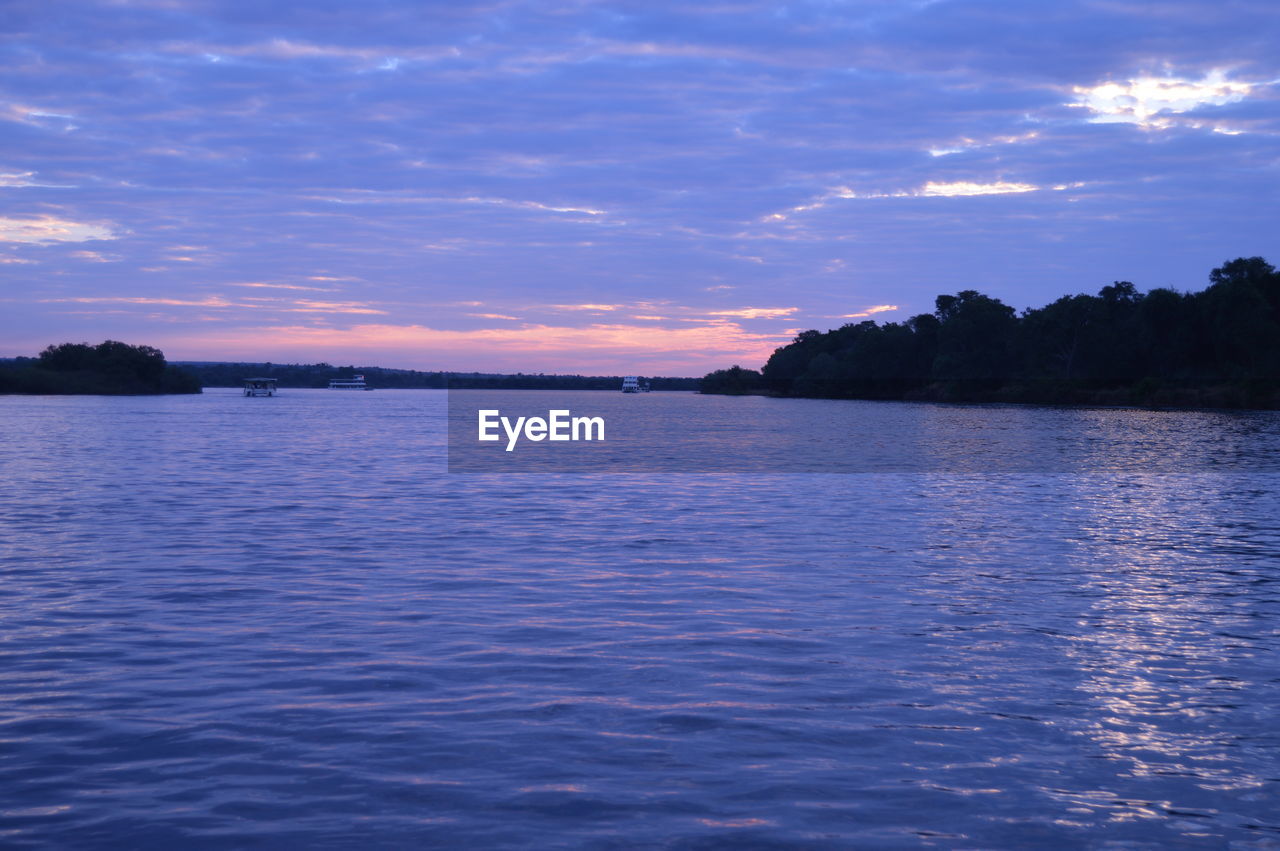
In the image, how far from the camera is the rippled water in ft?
24.3

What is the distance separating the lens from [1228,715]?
9.85 metres

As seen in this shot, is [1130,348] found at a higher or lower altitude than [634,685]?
higher

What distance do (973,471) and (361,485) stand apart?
2432 centimetres

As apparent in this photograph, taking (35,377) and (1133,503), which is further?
(35,377)

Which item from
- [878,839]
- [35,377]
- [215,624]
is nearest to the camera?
[878,839]

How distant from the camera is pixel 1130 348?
147875 millimetres

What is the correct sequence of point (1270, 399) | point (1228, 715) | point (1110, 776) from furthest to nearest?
point (1270, 399) → point (1228, 715) → point (1110, 776)

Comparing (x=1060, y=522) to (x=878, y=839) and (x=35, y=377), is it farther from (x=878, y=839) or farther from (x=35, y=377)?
(x=35, y=377)

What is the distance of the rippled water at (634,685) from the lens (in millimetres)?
7418

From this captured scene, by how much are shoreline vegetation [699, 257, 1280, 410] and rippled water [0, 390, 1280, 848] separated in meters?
120

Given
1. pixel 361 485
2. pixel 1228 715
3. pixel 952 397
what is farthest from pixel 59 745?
pixel 952 397

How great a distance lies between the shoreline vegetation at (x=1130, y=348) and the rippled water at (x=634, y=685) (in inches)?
4741

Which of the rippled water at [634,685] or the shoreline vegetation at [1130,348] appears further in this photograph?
the shoreline vegetation at [1130,348]

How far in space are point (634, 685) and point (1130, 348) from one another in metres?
155
